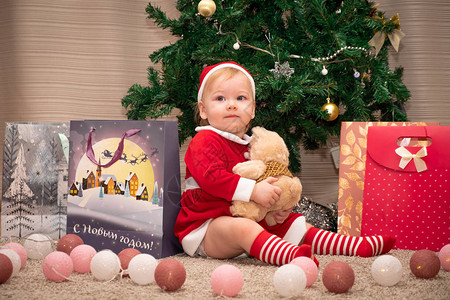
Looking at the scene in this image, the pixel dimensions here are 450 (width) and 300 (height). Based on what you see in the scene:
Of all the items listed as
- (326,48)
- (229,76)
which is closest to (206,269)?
(229,76)

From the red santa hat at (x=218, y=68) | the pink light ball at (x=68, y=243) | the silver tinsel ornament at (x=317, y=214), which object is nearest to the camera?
the pink light ball at (x=68, y=243)

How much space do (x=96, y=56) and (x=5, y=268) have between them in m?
1.39

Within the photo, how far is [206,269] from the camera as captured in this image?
1.13 metres

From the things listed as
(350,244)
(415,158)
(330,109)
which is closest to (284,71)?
(330,109)

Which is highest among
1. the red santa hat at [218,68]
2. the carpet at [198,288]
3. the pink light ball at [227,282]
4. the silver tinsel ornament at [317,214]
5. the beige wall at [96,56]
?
the beige wall at [96,56]

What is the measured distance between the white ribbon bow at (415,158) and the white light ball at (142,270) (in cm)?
80

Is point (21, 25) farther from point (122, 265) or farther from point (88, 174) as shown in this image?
point (122, 265)

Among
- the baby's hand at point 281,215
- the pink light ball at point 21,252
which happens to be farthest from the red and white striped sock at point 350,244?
the pink light ball at point 21,252

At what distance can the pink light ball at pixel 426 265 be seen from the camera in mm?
1012

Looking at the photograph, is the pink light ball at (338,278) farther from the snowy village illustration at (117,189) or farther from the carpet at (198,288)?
the snowy village illustration at (117,189)

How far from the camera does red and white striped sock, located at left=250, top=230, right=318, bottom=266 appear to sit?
1.11m

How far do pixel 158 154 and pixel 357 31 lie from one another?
88 centimetres

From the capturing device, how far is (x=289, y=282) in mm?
876

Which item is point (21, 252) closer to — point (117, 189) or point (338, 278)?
point (117, 189)
